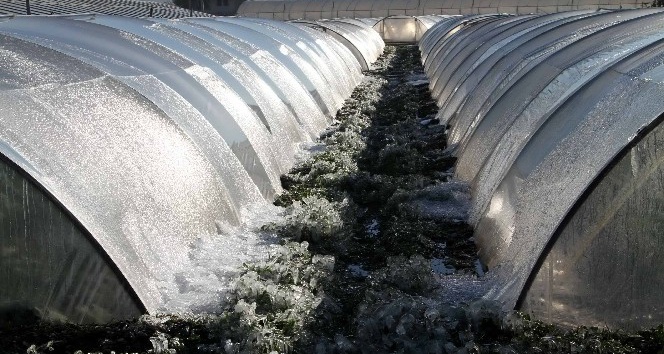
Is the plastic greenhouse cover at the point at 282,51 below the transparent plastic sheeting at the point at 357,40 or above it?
below

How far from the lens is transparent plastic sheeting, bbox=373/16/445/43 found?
148 feet

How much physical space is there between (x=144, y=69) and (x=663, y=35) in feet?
19.3

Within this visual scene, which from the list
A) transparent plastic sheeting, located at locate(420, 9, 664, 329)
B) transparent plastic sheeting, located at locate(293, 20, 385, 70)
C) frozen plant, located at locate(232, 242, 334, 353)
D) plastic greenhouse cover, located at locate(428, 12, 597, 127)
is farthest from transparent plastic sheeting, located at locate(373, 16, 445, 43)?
frozen plant, located at locate(232, 242, 334, 353)

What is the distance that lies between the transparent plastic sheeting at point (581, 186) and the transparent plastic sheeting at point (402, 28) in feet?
120

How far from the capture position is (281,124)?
476 inches

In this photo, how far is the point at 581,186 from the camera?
549 centimetres

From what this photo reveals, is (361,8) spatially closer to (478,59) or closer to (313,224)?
(478,59)

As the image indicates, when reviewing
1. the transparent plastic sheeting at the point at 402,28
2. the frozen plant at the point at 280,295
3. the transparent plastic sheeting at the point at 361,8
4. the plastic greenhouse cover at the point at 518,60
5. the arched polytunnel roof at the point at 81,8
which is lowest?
the frozen plant at the point at 280,295

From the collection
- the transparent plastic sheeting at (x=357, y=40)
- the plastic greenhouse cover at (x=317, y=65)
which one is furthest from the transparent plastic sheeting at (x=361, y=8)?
the plastic greenhouse cover at (x=317, y=65)

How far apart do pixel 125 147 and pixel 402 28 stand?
39841 mm

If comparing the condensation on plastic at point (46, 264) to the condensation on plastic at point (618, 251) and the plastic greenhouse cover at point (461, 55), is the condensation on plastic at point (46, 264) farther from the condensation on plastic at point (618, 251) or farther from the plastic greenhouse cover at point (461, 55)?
the plastic greenhouse cover at point (461, 55)

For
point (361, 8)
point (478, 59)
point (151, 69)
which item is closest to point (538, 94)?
point (151, 69)

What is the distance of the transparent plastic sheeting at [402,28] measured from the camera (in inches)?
1777

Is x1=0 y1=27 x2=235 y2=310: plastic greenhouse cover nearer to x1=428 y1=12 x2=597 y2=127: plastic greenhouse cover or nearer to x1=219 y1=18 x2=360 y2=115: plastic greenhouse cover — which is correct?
x1=428 y1=12 x2=597 y2=127: plastic greenhouse cover
